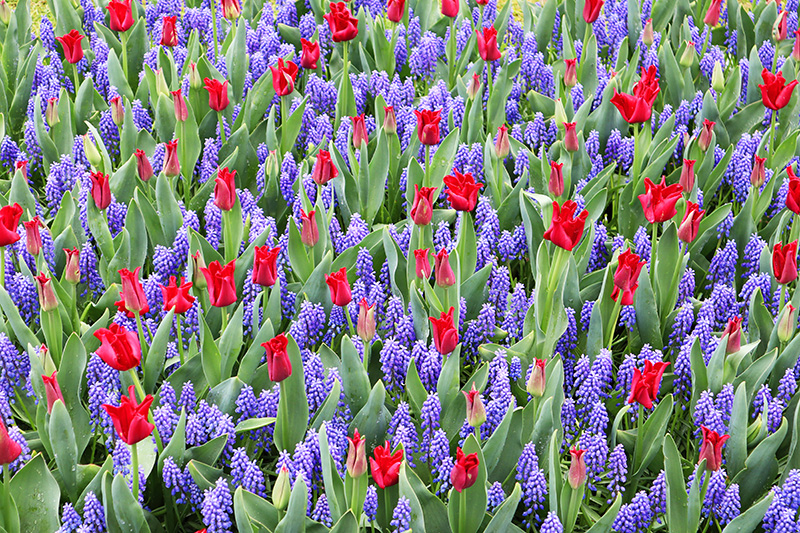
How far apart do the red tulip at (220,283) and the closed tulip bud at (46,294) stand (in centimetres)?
42

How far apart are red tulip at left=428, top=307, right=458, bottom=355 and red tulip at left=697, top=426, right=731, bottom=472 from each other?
563mm

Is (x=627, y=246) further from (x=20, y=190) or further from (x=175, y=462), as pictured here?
(x=20, y=190)

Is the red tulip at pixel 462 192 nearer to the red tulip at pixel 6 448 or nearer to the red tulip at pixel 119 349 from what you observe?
the red tulip at pixel 119 349

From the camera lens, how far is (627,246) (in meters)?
2.68

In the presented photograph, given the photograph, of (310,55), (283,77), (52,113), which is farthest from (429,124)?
(52,113)

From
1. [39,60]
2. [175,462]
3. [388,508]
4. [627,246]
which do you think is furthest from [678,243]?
[39,60]

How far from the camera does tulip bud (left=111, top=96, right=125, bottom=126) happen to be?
3141mm

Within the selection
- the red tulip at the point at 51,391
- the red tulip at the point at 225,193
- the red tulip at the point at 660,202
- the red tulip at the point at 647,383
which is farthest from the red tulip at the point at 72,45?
the red tulip at the point at 647,383

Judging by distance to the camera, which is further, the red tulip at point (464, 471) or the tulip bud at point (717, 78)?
the tulip bud at point (717, 78)

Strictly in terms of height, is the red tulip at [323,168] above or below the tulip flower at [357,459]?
above

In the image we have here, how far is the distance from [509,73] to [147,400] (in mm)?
2333

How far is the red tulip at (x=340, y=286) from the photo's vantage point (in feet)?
7.03

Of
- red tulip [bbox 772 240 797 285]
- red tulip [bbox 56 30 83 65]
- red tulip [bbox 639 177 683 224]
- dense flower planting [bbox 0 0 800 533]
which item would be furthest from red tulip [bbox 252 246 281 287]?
red tulip [bbox 56 30 83 65]

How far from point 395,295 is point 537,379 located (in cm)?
65
